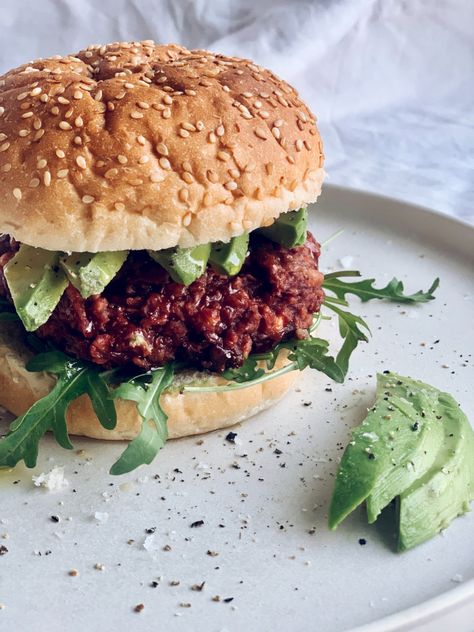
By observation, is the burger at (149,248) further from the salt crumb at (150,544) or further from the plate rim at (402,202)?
the plate rim at (402,202)

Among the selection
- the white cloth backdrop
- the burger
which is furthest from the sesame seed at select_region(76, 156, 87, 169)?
the white cloth backdrop

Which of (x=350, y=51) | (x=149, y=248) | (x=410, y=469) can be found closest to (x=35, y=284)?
(x=149, y=248)

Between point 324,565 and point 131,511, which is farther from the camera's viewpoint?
point 131,511

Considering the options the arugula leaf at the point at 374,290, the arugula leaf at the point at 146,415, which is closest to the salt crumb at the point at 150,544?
the arugula leaf at the point at 146,415

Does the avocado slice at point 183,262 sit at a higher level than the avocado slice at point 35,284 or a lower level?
higher

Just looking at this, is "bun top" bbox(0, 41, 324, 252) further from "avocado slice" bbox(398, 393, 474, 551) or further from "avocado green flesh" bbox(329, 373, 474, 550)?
"avocado slice" bbox(398, 393, 474, 551)

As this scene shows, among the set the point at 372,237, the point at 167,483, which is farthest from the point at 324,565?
the point at 372,237

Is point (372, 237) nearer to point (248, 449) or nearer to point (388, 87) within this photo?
point (248, 449)
